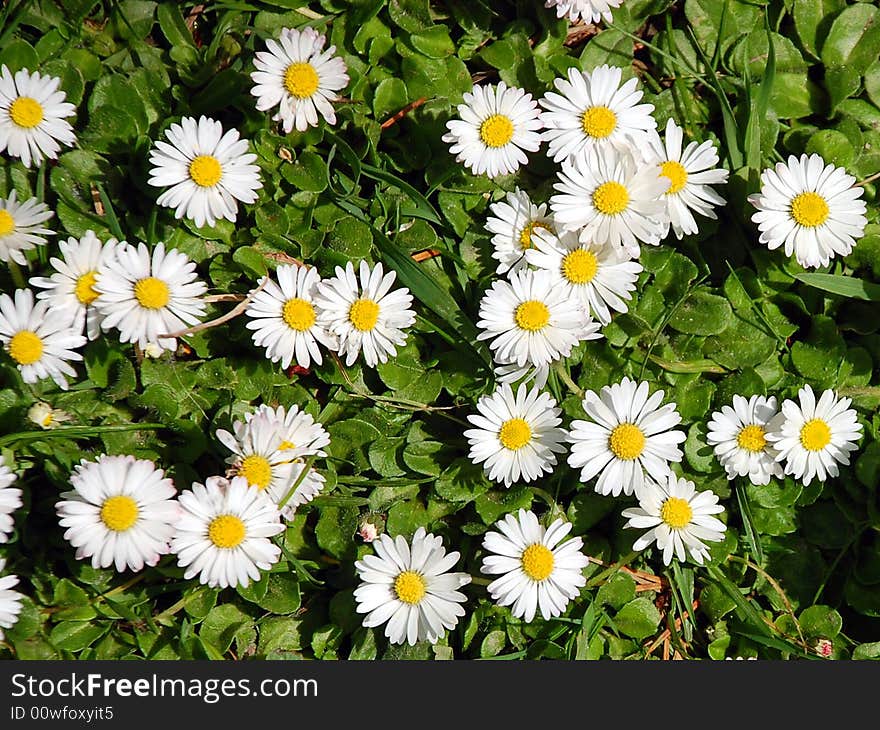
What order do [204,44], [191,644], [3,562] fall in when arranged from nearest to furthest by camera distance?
[3,562] < [191,644] < [204,44]

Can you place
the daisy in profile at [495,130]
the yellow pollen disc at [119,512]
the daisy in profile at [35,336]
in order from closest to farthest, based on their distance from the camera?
the yellow pollen disc at [119,512], the daisy in profile at [35,336], the daisy in profile at [495,130]

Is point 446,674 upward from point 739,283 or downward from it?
downward

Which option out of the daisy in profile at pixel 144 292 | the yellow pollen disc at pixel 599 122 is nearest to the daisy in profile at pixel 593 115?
the yellow pollen disc at pixel 599 122

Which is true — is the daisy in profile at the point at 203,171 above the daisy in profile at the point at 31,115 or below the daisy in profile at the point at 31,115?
below

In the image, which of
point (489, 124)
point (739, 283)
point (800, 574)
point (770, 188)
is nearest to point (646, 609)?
point (800, 574)

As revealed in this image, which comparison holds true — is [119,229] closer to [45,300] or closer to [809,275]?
[45,300]

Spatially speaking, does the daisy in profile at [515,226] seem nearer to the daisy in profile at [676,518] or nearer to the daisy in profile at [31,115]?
the daisy in profile at [676,518]

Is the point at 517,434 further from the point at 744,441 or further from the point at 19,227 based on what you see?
the point at 19,227
